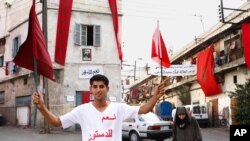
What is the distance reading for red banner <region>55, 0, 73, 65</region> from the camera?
19.7 meters

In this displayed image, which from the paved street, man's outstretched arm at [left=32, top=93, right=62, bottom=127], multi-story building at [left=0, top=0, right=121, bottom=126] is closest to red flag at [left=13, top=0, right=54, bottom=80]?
man's outstretched arm at [left=32, top=93, right=62, bottom=127]

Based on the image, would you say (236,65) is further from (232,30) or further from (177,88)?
(177,88)

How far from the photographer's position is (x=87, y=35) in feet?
89.1

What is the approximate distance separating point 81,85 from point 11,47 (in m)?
8.22

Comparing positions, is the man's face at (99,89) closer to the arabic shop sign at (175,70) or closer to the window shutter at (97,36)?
the window shutter at (97,36)

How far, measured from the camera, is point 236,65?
26.9m

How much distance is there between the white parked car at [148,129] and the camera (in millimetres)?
17141

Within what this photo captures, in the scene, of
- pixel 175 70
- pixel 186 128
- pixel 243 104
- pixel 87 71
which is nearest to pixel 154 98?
pixel 186 128

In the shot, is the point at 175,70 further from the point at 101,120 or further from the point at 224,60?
the point at 101,120

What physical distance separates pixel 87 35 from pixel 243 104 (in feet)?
35.1

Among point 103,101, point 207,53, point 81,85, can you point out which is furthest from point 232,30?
point 103,101

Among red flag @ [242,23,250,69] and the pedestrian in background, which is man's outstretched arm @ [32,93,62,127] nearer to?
the pedestrian in background

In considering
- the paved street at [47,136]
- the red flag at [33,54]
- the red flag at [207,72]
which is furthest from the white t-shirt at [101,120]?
the red flag at [207,72]

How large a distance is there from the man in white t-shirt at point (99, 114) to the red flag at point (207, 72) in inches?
1009
